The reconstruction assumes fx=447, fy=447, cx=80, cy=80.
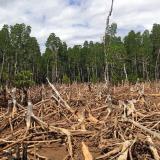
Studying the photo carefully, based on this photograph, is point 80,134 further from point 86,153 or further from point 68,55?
point 68,55

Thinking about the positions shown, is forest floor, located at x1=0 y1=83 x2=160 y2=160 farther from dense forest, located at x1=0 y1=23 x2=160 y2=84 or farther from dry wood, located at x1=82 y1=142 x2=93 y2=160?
dense forest, located at x1=0 y1=23 x2=160 y2=84

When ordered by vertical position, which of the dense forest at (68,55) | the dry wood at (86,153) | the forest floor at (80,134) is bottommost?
the dry wood at (86,153)

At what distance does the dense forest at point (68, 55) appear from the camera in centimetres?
5928

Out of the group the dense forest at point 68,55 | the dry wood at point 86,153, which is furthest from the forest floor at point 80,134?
the dense forest at point 68,55

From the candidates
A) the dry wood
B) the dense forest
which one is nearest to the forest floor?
the dry wood

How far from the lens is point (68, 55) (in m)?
74.8

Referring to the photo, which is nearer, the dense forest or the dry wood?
the dry wood

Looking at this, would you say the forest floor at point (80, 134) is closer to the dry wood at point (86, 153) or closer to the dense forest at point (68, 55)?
the dry wood at point (86, 153)

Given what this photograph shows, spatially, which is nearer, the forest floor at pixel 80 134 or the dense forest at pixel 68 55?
the forest floor at pixel 80 134

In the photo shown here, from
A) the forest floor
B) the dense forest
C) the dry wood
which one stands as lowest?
the dry wood

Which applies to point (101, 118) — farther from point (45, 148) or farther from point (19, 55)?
point (19, 55)

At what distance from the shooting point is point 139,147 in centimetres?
685

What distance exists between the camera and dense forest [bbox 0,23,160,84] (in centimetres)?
5928

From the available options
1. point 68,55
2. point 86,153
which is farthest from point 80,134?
point 68,55
